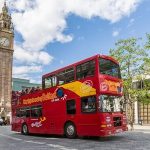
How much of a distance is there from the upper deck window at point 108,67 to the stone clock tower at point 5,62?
65.0 metres

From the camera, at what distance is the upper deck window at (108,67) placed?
61.7 feet

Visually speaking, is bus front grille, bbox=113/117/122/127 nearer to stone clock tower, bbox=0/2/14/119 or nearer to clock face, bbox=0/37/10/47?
stone clock tower, bbox=0/2/14/119

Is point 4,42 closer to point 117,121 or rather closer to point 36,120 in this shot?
point 36,120

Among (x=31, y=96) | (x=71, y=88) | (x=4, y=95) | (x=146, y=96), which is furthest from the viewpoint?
(x=4, y=95)

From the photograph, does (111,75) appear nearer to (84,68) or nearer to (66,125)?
A: (84,68)

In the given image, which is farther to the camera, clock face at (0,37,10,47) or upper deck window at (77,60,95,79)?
clock face at (0,37,10,47)

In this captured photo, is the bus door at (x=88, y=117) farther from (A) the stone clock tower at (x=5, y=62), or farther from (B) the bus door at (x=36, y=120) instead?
(A) the stone clock tower at (x=5, y=62)

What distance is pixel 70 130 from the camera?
2055cm

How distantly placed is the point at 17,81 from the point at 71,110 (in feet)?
351

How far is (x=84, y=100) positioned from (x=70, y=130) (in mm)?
2451

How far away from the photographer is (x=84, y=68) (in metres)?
19.3

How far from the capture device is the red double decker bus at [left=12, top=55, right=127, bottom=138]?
724 inches

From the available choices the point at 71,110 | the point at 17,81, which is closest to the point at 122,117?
the point at 71,110

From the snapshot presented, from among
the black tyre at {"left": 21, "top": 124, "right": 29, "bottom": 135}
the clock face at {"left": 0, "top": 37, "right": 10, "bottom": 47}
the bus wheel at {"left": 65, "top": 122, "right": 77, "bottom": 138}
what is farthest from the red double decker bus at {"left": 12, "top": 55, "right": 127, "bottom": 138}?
the clock face at {"left": 0, "top": 37, "right": 10, "bottom": 47}
